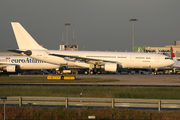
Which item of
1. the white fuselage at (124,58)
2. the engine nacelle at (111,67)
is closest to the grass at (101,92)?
the engine nacelle at (111,67)

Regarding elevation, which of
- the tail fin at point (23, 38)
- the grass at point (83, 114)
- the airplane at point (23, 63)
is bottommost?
the grass at point (83, 114)

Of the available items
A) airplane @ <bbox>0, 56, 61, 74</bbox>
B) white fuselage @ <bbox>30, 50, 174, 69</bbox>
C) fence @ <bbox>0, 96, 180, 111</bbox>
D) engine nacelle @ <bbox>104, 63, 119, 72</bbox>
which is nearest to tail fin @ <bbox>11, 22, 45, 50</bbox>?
white fuselage @ <bbox>30, 50, 174, 69</bbox>

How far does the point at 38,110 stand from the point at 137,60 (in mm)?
42881

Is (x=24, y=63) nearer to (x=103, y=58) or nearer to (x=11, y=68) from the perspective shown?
(x=11, y=68)

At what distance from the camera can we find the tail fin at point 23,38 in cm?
5953

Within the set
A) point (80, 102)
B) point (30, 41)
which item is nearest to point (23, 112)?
point (80, 102)

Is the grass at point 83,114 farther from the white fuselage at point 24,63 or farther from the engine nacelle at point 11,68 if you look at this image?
the white fuselage at point 24,63

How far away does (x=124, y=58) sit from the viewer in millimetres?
56094

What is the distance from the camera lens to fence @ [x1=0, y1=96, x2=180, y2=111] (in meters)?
15.6

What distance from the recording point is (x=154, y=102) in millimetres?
15648

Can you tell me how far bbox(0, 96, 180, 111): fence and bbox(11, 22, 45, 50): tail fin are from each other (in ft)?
144

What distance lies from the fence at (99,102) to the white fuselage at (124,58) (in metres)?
40.0

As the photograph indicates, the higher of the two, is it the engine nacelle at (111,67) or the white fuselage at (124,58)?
the white fuselage at (124,58)

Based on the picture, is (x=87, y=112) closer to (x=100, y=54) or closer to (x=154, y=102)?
(x=154, y=102)
